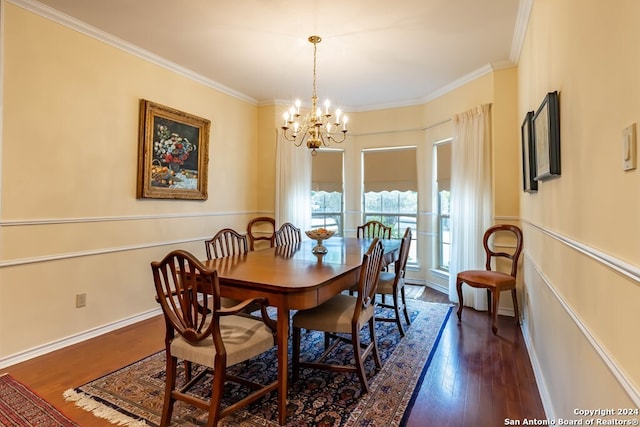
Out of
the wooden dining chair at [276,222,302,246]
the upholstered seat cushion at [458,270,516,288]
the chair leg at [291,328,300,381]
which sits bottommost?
the chair leg at [291,328,300,381]

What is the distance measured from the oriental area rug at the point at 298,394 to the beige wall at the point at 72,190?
2.99 feet

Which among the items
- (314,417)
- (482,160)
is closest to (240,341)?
(314,417)

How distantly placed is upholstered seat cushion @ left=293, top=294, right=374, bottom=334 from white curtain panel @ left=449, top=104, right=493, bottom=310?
203 centimetres

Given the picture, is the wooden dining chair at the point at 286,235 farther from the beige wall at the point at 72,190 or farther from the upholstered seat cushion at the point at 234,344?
the upholstered seat cushion at the point at 234,344

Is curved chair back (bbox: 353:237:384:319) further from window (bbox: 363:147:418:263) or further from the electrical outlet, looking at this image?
window (bbox: 363:147:418:263)

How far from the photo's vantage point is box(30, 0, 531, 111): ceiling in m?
2.63

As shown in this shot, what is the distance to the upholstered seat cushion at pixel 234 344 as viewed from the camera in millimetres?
1740

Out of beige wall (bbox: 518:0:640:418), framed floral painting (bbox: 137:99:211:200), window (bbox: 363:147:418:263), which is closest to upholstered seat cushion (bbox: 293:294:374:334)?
beige wall (bbox: 518:0:640:418)

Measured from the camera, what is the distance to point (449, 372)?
240 cm

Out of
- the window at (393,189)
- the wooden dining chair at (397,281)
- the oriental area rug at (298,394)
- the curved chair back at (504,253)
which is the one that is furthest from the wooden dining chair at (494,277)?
the window at (393,189)

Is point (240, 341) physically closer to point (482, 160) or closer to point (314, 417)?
point (314, 417)

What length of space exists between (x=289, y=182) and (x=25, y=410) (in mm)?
3630

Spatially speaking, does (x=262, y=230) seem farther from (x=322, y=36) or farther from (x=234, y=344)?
(x=234, y=344)

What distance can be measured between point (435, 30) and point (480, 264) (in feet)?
8.16
